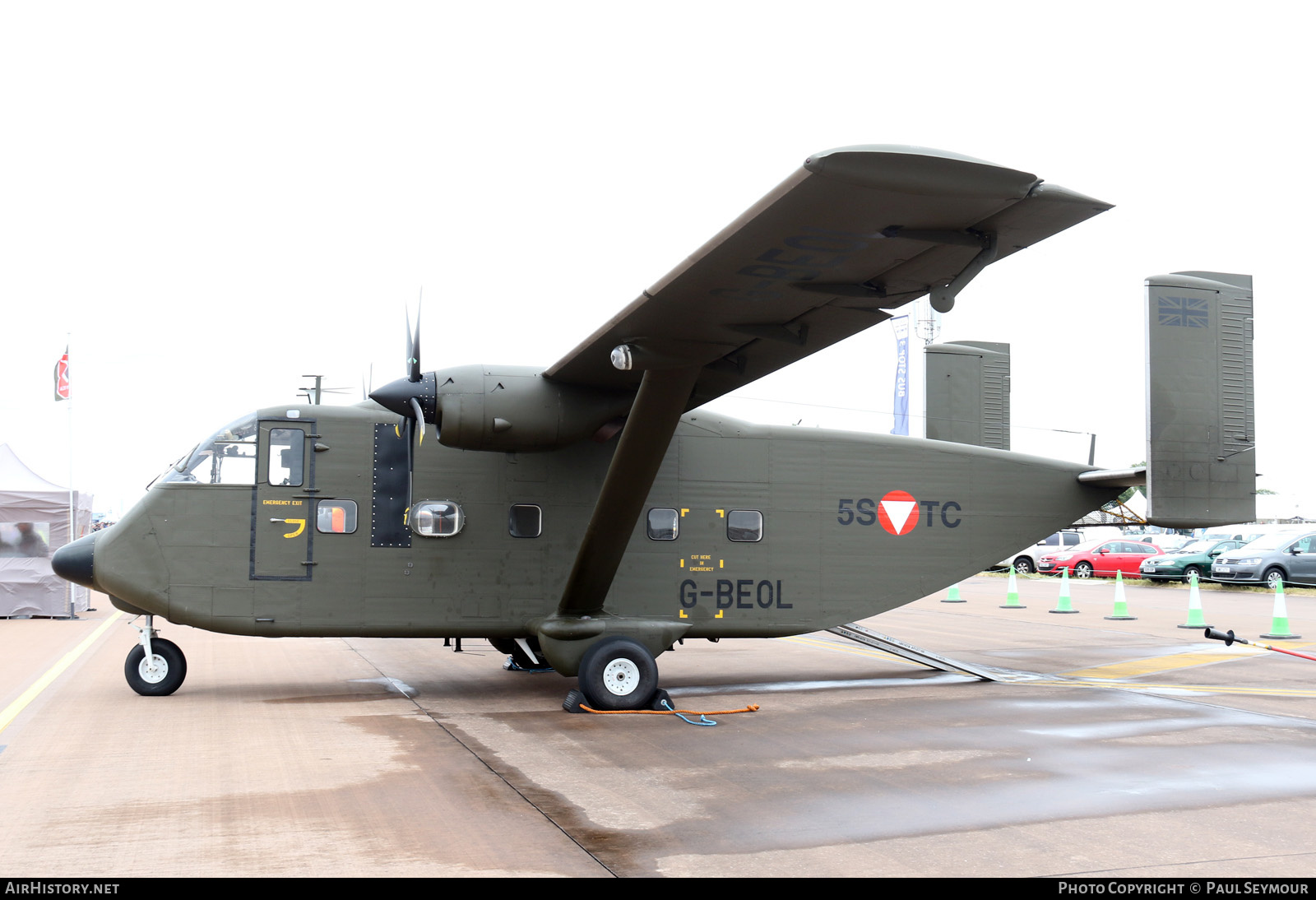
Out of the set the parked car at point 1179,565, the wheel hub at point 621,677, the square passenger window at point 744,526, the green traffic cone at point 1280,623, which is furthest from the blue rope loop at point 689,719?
the parked car at point 1179,565

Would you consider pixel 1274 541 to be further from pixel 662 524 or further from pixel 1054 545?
pixel 662 524

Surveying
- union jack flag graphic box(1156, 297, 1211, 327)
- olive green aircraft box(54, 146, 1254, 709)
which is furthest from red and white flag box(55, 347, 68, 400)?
union jack flag graphic box(1156, 297, 1211, 327)

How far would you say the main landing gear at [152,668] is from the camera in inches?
421

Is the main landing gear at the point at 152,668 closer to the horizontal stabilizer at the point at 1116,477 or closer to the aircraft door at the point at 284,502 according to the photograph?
the aircraft door at the point at 284,502

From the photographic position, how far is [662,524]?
11.4 m

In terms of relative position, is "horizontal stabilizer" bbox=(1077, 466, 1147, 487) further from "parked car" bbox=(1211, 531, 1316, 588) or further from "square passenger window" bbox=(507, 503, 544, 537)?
"parked car" bbox=(1211, 531, 1316, 588)

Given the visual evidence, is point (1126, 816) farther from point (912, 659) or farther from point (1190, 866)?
point (912, 659)

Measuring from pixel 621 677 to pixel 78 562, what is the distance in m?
5.82

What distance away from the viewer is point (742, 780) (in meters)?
7.20

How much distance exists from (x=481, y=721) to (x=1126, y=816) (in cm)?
571

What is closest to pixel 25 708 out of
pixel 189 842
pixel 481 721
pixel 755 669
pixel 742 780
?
pixel 481 721

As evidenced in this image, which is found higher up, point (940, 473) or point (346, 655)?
point (940, 473)

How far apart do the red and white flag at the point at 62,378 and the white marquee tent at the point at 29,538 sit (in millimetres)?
1610

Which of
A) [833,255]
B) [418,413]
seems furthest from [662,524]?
[833,255]
